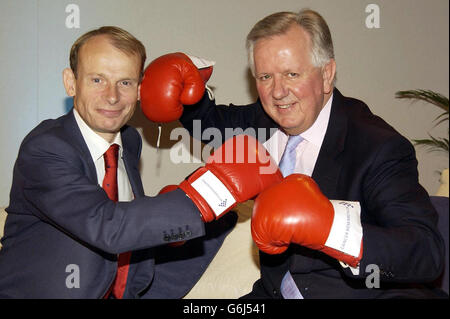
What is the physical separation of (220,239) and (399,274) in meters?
0.99

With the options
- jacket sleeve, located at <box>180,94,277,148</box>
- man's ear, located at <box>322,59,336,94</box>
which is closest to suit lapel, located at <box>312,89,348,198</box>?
man's ear, located at <box>322,59,336,94</box>

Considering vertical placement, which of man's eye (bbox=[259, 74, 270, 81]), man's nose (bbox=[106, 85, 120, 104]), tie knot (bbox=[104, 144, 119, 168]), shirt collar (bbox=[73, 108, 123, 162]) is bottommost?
tie knot (bbox=[104, 144, 119, 168])

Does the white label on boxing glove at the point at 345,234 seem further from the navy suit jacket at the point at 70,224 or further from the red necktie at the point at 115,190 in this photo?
the red necktie at the point at 115,190

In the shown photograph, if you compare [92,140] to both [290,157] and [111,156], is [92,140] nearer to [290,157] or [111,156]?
[111,156]

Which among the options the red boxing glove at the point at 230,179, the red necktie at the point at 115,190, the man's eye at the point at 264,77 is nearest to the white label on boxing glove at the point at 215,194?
the red boxing glove at the point at 230,179

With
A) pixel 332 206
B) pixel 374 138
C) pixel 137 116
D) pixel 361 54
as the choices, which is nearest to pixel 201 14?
pixel 137 116

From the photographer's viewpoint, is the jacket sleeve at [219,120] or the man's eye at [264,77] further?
the jacket sleeve at [219,120]

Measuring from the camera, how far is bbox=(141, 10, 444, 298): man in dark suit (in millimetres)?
1574

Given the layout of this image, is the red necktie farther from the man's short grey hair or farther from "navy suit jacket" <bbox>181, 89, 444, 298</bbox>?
the man's short grey hair

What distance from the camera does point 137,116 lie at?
3463 millimetres

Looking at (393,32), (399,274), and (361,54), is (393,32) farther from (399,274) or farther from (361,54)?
(399,274)

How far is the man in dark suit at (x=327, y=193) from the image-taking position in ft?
5.16

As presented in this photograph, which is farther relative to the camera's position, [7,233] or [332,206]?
[7,233]

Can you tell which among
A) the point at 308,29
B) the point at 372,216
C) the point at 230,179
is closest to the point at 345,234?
the point at 372,216
